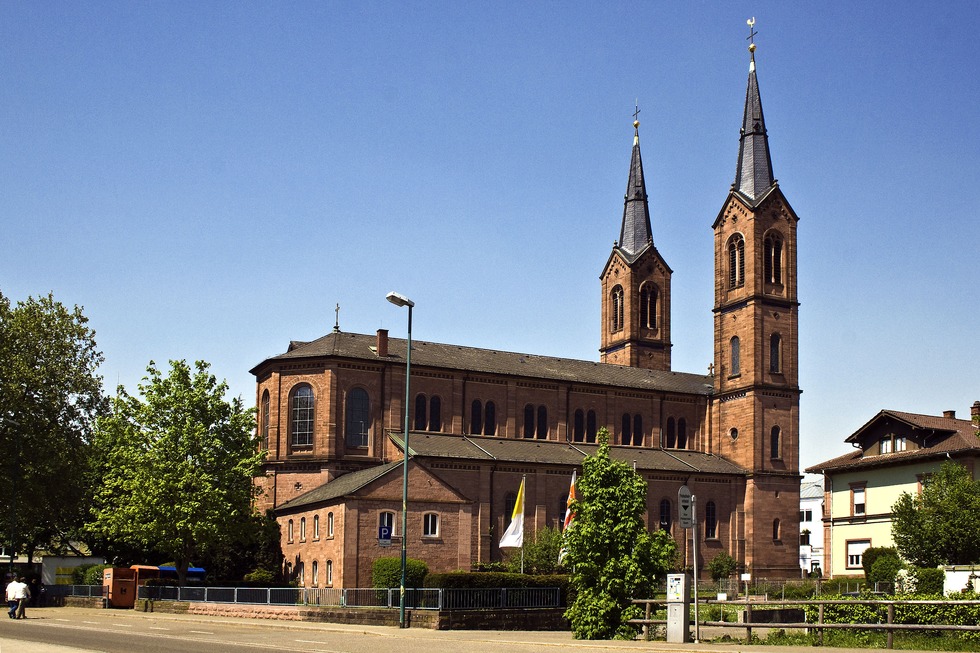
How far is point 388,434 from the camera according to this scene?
70812 mm

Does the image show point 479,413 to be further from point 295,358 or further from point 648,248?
point 648,248

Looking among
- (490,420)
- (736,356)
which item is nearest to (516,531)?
(490,420)

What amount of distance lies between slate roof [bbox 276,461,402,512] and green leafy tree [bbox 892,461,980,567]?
25.4 m

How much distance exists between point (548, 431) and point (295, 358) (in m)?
18.7

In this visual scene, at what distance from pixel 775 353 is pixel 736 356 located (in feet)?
9.22

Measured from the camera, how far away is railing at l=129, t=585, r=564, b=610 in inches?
1462

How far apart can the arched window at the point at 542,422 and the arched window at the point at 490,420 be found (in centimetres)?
343

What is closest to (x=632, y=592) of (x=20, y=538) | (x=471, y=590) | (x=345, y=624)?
(x=471, y=590)

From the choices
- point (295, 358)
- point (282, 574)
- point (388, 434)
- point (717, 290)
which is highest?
point (717, 290)

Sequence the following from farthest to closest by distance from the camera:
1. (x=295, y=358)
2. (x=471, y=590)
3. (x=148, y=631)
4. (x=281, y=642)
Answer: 1. (x=295, y=358)
2. (x=471, y=590)
3. (x=148, y=631)
4. (x=281, y=642)

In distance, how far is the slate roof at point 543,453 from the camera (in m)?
68.9

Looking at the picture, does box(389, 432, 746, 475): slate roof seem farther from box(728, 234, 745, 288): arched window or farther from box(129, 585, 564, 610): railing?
box(129, 585, 564, 610): railing

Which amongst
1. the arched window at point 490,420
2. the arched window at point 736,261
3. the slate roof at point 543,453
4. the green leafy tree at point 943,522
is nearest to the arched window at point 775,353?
the arched window at point 736,261

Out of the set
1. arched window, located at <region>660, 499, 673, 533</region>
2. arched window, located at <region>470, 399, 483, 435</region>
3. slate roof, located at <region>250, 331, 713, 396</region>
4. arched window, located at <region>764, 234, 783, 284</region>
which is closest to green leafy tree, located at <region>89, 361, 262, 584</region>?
slate roof, located at <region>250, 331, 713, 396</region>
